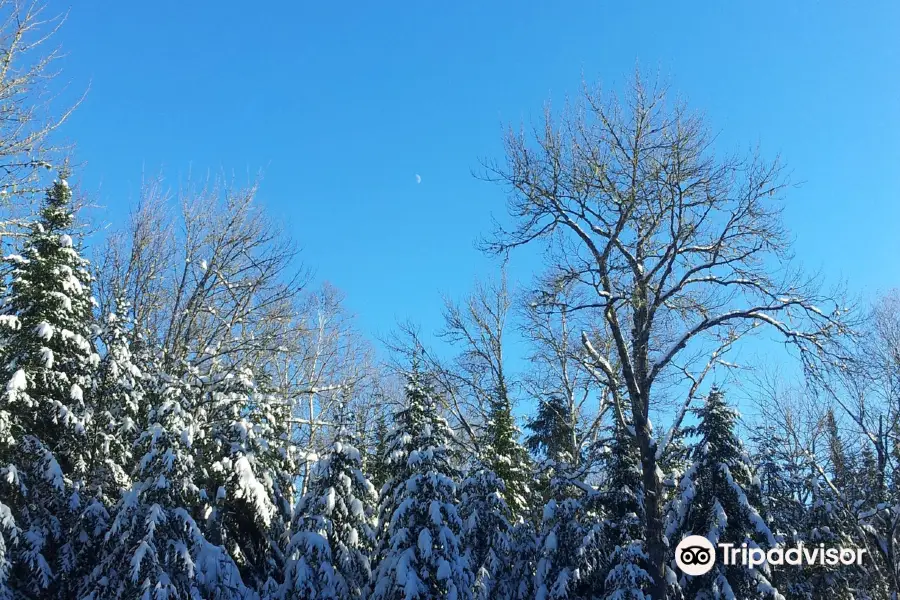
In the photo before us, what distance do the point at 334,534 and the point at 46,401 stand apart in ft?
19.8

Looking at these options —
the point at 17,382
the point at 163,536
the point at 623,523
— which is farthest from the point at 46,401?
the point at 623,523

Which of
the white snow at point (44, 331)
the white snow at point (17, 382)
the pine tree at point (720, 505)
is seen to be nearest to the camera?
the white snow at point (17, 382)

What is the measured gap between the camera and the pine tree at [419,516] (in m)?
12.0

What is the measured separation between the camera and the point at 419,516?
1292 cm

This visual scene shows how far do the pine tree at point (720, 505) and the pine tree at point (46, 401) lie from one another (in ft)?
41.3

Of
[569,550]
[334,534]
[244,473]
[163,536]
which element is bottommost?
[163,536]

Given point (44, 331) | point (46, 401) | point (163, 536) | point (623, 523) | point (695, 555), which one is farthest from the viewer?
point (623, 523)

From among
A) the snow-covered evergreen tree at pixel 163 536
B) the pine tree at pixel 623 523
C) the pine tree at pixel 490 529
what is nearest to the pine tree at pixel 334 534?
the snow-covered evergreen tree at pixel 163 536

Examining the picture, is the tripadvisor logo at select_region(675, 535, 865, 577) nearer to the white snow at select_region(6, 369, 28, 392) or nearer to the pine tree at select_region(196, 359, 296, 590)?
the pine tree at select_region(196, 359, 296, 590)

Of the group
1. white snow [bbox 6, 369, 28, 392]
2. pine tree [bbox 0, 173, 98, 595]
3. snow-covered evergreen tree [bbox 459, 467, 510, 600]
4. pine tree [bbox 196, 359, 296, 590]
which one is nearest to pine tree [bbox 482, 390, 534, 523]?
snow-covered evergreen tree [bbox 459, 467, 510, 600]

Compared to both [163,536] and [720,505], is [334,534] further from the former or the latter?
[720,505]

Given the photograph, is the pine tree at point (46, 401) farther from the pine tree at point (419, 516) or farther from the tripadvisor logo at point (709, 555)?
the tripadvisor logo at point (709, 555)

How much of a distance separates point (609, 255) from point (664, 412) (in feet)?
17.7

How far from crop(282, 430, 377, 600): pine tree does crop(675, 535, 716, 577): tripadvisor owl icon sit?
6986 millimetres
